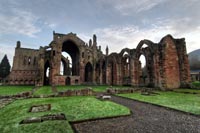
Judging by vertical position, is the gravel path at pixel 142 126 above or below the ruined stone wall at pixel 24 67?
below

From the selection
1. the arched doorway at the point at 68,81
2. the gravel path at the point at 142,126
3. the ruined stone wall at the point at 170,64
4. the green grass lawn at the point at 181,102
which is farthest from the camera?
the arched doorway at the point at 68,81

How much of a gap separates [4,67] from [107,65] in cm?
4574

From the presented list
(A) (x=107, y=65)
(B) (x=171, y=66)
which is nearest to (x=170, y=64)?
(B) (x=171, y=66)

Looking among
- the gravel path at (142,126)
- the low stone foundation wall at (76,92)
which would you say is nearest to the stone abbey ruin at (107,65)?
the low stone foundation wall at (76,92)

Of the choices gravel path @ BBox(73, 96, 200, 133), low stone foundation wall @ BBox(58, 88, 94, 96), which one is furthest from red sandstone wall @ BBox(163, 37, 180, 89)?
gravel path @ BBox(73, 96, 200, 133)

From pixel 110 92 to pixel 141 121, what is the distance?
892 centimetres

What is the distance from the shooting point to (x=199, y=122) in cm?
430

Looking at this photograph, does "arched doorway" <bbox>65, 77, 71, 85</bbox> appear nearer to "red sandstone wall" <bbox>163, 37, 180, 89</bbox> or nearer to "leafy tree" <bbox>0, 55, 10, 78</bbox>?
"red sandstone wall" <bbox>163, 37, 180, 89</bbox>

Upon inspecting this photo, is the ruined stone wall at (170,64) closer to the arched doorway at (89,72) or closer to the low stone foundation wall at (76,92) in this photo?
the low stone foundation wall at (76,92)

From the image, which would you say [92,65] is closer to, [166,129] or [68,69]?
[68,69]

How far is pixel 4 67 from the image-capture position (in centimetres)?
5125

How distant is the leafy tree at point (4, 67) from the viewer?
50478 millimetres

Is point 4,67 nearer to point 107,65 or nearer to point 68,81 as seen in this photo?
point 68,81

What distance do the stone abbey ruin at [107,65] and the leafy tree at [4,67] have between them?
22.4 ft
